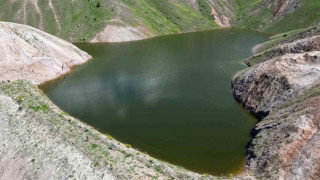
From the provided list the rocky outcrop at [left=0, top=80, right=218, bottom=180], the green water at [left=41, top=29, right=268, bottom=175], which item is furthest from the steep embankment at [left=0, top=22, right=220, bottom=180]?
the green water at [left=41, top=29, right=268, bottom=175]

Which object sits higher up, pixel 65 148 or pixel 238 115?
pixel 238 115

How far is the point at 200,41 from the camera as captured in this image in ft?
351

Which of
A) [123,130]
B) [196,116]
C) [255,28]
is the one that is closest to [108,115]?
[123,130]

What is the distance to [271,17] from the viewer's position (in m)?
133

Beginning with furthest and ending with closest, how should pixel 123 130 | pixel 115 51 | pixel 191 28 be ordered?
pixel 191 28 → pixel 115 51 → pixel 123 130

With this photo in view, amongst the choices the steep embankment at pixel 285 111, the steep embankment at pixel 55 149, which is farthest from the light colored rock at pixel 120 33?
the steep embankment at pixel 285 111

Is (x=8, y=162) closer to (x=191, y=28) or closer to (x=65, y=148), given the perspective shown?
(x=65, y=148)

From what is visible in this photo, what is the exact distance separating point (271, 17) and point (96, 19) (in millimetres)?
83013

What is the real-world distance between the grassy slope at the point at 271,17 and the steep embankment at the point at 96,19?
2872 cm

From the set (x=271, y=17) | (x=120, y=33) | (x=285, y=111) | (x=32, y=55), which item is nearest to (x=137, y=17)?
(x=120, y=33)

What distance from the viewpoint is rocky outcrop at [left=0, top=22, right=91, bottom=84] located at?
205 feet

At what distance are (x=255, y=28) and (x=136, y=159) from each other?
4660 inches

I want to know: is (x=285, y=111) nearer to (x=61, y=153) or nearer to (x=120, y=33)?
(x=61, y=153)

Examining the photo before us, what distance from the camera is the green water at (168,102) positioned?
121 feet
